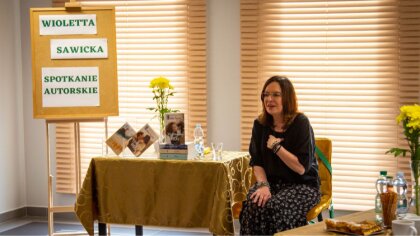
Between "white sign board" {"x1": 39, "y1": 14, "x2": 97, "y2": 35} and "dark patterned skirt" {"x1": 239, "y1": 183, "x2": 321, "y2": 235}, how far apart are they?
1862 millimetres

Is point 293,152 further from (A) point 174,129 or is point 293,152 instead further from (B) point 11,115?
(B) point 11,115

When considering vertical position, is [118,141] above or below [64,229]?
above

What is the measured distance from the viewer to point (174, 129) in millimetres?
4344

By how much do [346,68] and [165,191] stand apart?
1856mm

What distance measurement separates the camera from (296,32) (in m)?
5.32

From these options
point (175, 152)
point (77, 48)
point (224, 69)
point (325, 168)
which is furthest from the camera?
point (224, 69)

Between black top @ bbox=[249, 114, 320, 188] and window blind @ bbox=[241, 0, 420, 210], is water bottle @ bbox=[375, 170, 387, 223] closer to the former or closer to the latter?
black top @ bbox=[249, 114, 320, 188]

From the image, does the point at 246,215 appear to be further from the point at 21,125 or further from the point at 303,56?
the point at 21,125

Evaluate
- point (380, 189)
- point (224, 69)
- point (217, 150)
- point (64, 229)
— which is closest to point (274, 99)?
point (217, 150)

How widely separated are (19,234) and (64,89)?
4.60ft

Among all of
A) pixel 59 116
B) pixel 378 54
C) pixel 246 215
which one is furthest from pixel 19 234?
pixel 378 54

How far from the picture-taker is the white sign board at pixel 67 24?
16.3 ft

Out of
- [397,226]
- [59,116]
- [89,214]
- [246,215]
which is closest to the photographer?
[397,226]

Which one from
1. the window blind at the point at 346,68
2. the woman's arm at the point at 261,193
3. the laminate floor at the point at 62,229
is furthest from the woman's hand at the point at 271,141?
the laminate floor at the point at 62,229
